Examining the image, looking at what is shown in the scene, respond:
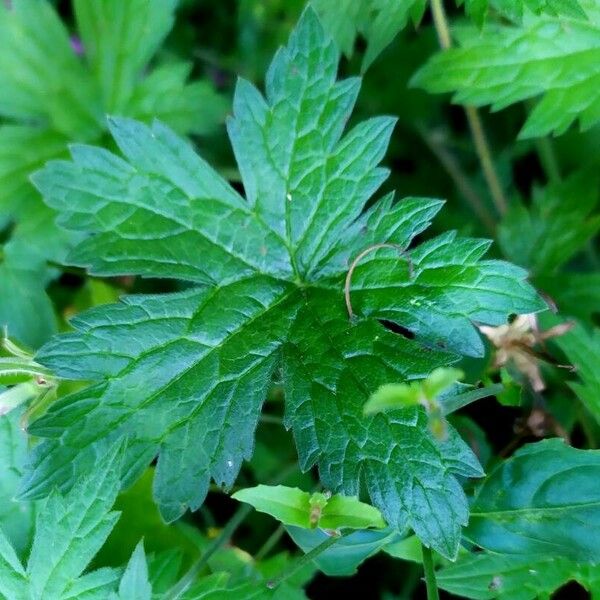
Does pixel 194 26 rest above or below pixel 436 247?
above

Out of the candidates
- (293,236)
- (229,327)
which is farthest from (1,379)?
(293,236)

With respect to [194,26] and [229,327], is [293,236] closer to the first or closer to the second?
[229,327]

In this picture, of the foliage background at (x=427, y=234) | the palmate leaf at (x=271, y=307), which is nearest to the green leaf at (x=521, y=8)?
the foliage background at (x=427, y=234)

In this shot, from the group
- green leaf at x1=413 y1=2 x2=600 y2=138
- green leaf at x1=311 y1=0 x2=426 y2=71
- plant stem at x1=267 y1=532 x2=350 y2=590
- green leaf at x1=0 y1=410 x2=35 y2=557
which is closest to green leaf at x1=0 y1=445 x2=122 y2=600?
green leaf at x1=0 y1=410 x2=35 y2=557

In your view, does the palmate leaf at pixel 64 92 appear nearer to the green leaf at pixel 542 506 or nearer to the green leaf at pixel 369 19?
the green leaf at pixel 369 19

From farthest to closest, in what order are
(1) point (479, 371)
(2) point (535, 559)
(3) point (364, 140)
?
(1) point (479, 371) < (3) point (364, 140) < (2) point (535, 559)

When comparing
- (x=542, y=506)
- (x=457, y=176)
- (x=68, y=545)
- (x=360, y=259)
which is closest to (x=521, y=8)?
(x=360, y=259)

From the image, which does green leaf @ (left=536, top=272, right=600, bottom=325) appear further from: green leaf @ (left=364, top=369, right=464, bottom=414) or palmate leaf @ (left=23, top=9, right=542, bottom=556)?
green leaf @ (left=364, top=369, right=464, bottom=414)
